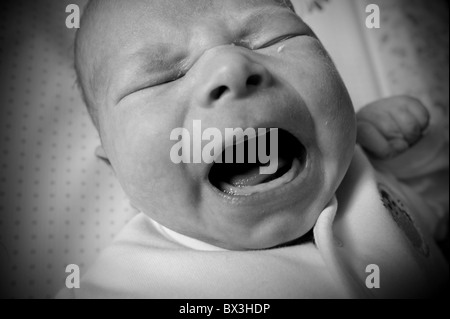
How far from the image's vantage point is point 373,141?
2.82 feet

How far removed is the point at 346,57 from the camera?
1.15m

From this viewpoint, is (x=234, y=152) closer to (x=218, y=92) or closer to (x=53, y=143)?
(x=218, y=92)

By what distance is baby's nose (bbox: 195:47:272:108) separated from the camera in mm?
483

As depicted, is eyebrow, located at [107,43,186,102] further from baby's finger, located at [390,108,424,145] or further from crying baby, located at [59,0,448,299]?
baby's finger, located at [390,108,424,145]

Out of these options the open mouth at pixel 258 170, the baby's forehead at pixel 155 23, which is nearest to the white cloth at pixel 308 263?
the open mouth at pixel 258 170

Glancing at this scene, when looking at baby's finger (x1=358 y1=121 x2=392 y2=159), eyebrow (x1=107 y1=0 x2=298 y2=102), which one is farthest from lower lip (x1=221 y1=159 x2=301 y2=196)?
baby's finger (x1=358 y1=121 x2=392 y2=159)

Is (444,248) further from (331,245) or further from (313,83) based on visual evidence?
(313,83)

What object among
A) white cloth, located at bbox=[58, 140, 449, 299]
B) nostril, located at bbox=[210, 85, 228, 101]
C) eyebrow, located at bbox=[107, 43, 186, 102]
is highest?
eyebrow, located at bbox=[107, 43, 186, 102]

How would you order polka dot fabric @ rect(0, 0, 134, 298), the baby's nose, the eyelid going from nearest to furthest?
1. the baby's nose
2. the eyelid
3. polka dot fabric @ rect(0, 0, 134, 298)

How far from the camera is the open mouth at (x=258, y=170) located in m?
0.54

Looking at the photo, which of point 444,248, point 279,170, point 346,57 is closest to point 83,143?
point 279,170

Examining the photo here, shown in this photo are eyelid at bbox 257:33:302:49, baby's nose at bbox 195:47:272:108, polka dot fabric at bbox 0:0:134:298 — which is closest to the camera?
baby's nose at bbox 195:47:272:108

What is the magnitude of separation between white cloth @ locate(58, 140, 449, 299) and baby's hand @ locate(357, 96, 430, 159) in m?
0.15

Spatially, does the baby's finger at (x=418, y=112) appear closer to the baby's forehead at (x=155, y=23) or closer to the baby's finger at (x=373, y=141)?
the baby's finger at (x=373, y=141)
